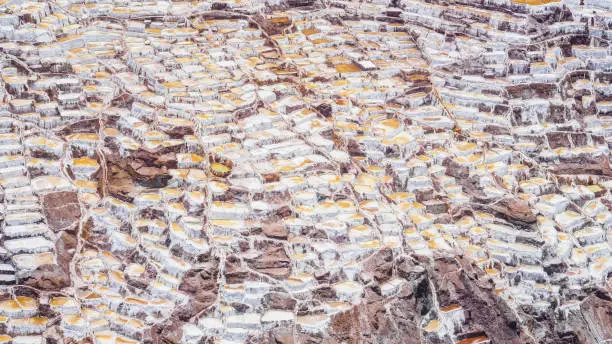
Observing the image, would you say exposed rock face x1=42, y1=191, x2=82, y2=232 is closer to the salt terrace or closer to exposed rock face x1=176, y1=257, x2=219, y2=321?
the salt terrace

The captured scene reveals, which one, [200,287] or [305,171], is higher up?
[305,171]

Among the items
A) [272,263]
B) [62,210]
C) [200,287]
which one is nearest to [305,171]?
[272,263]

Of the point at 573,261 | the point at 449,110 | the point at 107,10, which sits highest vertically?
the point at 107,10

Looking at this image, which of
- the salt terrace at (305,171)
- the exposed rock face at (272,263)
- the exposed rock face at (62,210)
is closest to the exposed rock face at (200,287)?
the salt terrace at (305,171)

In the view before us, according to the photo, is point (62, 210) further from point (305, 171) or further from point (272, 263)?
point (305, 171)

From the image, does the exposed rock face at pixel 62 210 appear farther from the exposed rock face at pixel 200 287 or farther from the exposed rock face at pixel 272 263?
the exposed rock face at pixel 272 263

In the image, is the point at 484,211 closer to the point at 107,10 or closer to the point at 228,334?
the point at 228,334

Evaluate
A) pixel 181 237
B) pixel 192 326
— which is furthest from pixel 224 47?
pixel 192 326

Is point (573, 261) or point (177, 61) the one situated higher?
point (177, 61)
